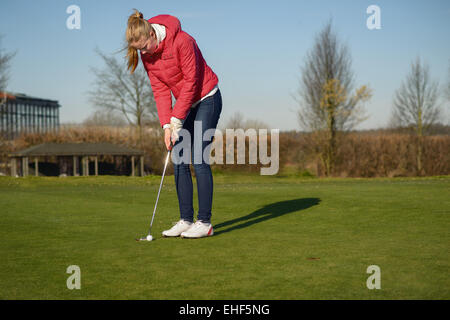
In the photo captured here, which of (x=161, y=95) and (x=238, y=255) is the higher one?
(x=161, y=95)

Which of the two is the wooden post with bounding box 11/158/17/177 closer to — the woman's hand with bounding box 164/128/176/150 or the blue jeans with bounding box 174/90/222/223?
the blue jeans with bounding box 174/90/222/223

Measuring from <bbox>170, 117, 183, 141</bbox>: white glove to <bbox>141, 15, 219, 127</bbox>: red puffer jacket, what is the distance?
38mm

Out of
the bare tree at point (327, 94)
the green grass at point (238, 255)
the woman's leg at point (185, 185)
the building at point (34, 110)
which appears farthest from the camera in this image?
the building at point (34, 110)

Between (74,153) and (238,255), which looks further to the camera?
(74,153)

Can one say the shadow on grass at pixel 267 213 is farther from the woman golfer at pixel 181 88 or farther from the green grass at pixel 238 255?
the woman golfer at pixel 181 88

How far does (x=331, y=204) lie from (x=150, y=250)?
3893 millimetres

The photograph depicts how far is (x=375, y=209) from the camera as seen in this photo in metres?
6.41

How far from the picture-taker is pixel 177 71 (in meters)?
4.65

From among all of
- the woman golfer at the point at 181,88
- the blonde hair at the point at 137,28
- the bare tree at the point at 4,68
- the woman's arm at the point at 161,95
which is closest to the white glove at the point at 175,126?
the woman golfer at the point at 181,88

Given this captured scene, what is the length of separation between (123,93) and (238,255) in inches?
1243

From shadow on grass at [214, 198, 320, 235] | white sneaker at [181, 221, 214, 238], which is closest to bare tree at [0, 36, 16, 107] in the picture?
shadow on grass at [214, 198, 320, 235]

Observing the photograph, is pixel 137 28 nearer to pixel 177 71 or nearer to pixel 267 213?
pixel 177 71

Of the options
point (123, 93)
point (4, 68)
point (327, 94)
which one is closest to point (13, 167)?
point (4, 68)

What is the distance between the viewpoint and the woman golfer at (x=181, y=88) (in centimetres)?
442
